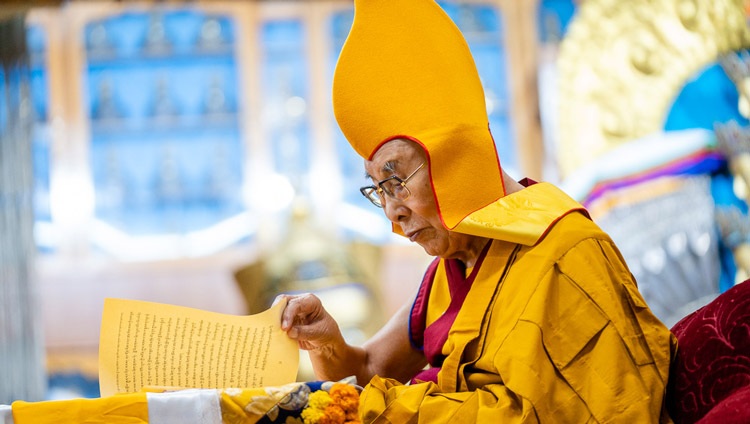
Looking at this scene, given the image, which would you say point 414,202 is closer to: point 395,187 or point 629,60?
point 395,187

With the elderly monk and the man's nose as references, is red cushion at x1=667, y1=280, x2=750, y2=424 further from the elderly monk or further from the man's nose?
the man's nose

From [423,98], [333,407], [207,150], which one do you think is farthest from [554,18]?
[333,407]

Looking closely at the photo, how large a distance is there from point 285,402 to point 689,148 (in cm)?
185

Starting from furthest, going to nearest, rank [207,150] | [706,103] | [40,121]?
[207,150] → [40,121] → [706,103]

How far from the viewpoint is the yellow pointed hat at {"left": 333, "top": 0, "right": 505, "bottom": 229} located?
1458mm

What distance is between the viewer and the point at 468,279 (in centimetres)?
147

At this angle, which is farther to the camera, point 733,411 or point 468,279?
point 468,279

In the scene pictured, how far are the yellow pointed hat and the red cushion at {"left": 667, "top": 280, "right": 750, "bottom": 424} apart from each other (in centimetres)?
35

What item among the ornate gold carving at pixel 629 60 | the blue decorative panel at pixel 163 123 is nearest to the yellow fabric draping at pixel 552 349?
the ornate gold carving at pixel 629 60

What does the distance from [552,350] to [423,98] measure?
435mm

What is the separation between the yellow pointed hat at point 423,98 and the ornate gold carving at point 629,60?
5.08ft

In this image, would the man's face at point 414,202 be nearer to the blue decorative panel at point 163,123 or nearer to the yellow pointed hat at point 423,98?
the yellow pointed hat at point 423,98

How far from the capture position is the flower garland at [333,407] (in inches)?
51.9

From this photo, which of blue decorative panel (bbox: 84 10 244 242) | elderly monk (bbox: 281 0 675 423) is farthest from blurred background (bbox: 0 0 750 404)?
elderly monk (bbox: 281 0 675 423)
